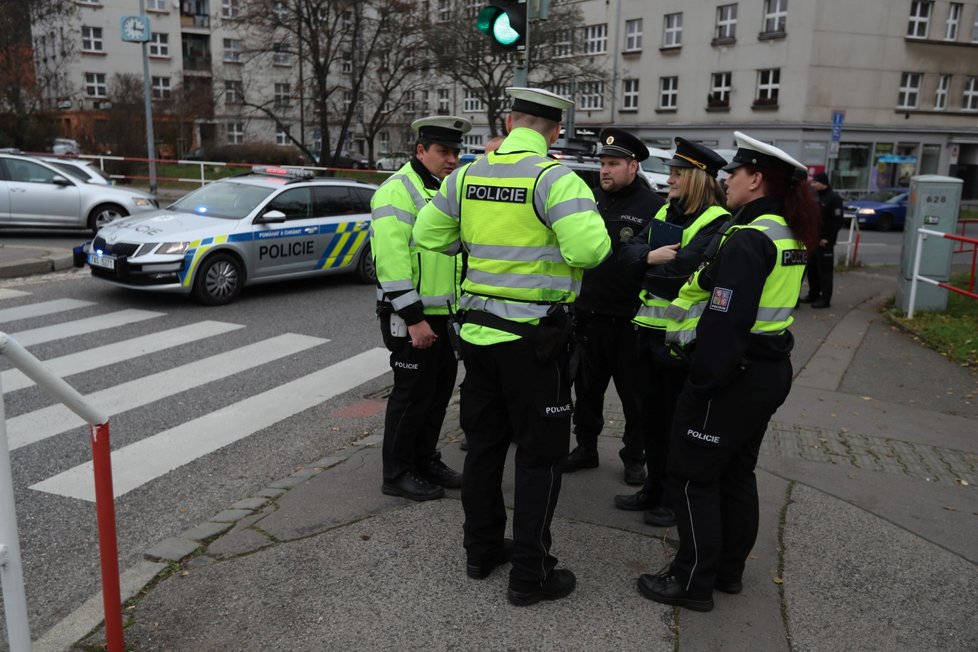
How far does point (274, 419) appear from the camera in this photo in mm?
6082

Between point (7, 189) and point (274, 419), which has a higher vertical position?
point (7, 189)

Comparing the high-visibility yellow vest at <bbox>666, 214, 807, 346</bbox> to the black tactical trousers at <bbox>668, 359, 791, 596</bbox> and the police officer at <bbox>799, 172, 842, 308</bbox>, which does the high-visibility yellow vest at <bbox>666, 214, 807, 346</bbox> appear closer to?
the black tactical trousers at <bbox>668, 359, 791, 596</bbox>

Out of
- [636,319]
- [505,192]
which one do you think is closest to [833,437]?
[636,319]

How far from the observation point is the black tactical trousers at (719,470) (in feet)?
10.6

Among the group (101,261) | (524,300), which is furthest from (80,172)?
(524,300)

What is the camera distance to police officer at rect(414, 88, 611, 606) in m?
3.24

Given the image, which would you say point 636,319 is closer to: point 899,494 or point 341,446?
point 899,494

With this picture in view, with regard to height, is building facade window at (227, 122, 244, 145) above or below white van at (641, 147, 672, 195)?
above

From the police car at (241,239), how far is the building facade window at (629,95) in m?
37.0

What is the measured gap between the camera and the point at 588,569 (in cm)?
374

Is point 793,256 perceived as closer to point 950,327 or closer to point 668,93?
point 950,327

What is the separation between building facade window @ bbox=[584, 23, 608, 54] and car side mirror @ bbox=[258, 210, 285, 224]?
130 feet

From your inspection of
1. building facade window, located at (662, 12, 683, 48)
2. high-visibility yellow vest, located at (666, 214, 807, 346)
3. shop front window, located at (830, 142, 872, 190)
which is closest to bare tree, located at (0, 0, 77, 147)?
building facade window, located at (662, 12, 683, 48)

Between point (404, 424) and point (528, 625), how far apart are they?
1.54 metres
